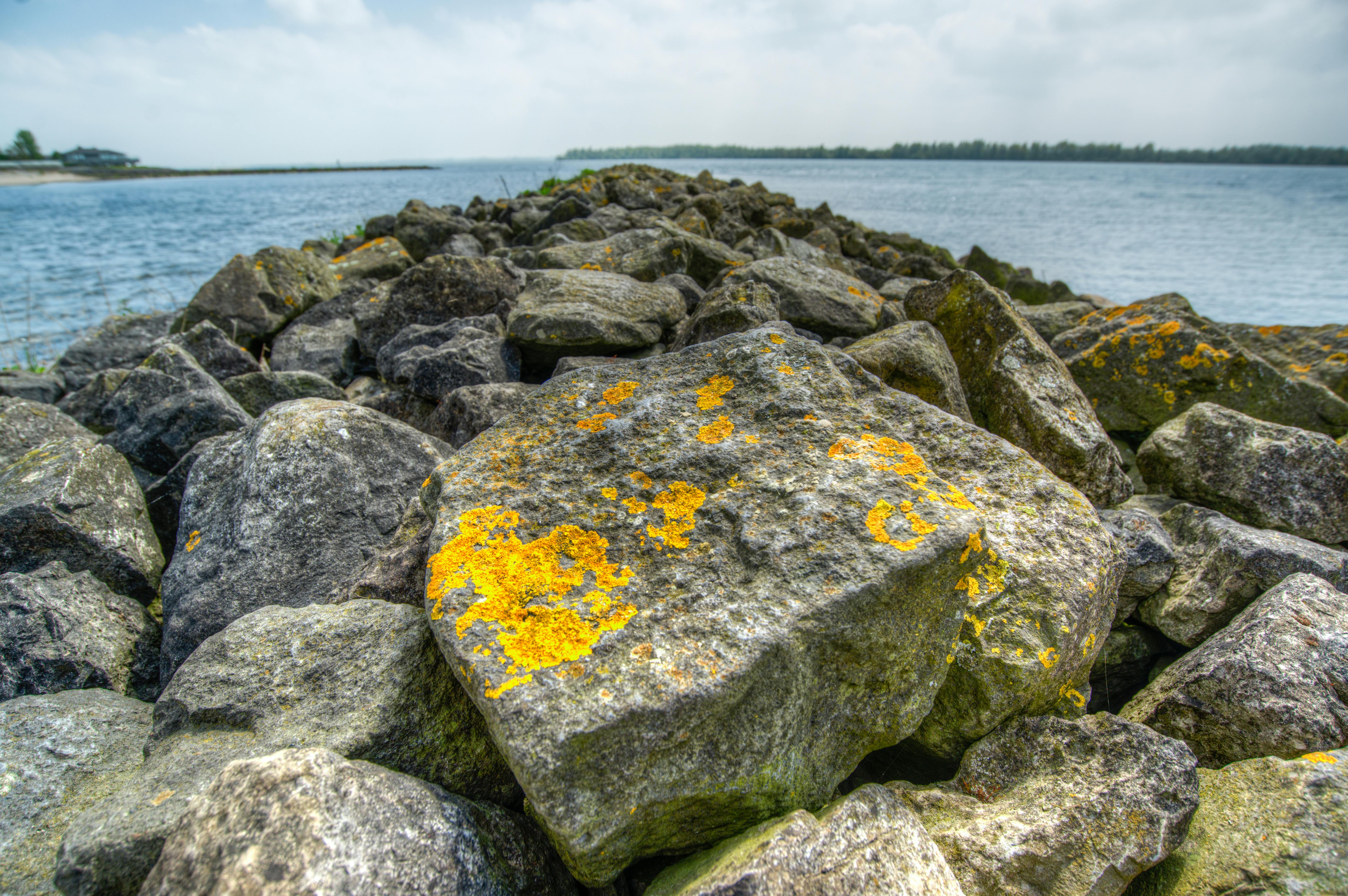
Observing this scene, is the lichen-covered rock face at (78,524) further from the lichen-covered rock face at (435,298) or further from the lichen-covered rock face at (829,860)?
the lichen-covered rock face at (829,860)

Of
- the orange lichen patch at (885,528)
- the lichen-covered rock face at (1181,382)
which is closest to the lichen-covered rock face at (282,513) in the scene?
the orange lichen patch at (885,528)

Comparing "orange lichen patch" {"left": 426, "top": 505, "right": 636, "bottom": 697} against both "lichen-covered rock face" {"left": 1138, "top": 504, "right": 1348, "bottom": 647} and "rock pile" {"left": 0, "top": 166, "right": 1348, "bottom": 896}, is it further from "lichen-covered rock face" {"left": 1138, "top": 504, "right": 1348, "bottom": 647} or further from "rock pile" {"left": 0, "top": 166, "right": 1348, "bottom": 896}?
"lichen-covered rock face" {"left": 1138, "top": 504, "right": 1348, "bottom": 647}

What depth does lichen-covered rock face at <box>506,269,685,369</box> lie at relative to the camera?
486 centimetres

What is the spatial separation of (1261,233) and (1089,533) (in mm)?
39173

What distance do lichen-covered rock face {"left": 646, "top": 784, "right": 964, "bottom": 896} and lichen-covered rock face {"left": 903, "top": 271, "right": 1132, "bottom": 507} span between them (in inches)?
100.0

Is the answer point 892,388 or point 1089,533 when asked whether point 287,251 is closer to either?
point 892,388

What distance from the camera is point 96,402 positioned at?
5793 millimetres

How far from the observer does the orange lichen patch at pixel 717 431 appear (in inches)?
107

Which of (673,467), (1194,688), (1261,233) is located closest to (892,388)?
(673,467)

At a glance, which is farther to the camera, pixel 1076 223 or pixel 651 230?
pixel 1076 223

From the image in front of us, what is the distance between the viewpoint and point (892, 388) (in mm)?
3367

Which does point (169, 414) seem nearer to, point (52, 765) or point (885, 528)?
point (52, 765)

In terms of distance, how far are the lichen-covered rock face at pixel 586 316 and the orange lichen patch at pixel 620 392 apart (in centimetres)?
180

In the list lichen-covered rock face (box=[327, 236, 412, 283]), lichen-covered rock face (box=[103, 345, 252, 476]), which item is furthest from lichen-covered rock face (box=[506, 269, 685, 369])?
lichen-covered rock face (box=[327, 236, 412, 283])
